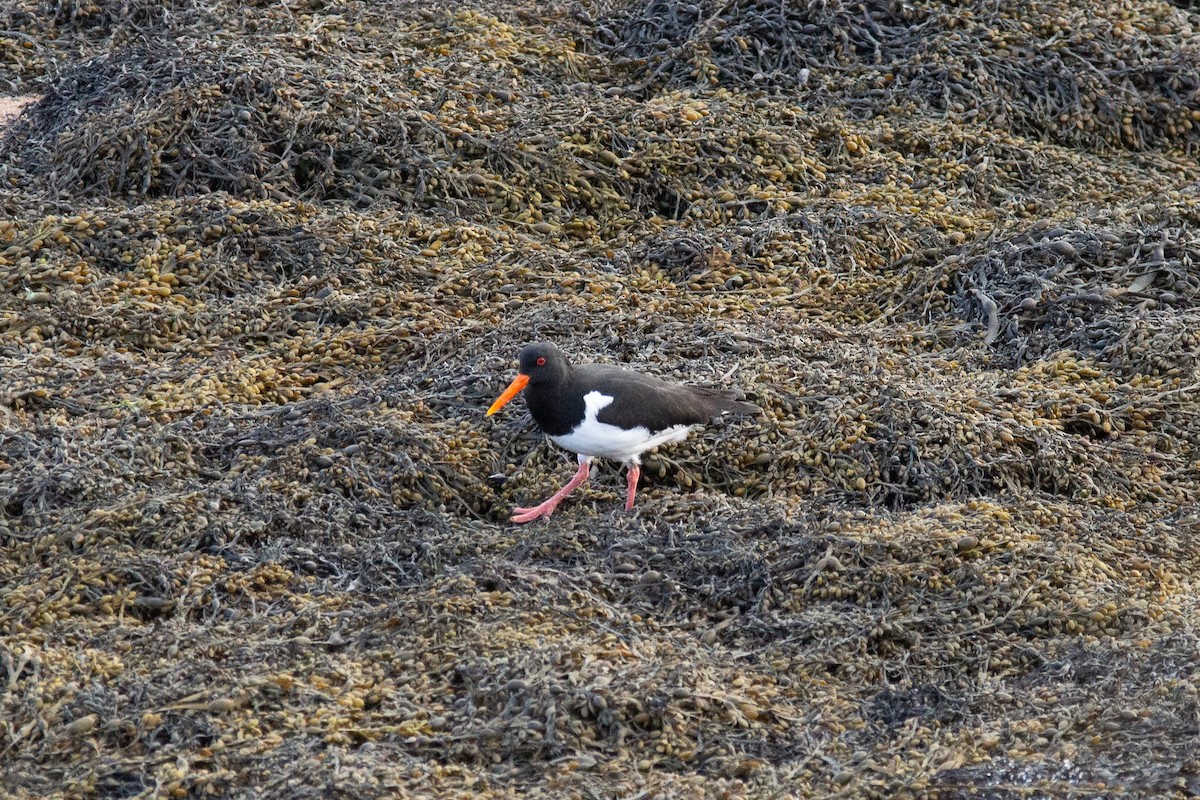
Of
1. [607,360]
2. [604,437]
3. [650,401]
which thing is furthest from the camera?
[607,360]

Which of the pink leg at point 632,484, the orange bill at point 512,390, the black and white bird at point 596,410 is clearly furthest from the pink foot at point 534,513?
the orange bill at point 512,390

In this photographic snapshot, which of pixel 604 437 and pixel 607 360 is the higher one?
pixel 604 437

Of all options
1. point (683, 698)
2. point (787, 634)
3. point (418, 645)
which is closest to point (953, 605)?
point (787, 634)

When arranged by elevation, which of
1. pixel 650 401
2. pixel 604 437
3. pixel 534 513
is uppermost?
pixel 650 401

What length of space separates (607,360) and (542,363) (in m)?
0.91

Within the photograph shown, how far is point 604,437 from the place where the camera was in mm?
5855

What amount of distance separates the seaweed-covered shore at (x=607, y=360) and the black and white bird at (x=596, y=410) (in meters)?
0.24

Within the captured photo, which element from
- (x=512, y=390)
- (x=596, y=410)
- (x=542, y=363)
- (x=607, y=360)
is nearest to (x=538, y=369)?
(x=542, y=363)

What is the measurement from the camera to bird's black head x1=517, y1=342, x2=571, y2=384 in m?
5.99

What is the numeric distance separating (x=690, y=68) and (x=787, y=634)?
527cm

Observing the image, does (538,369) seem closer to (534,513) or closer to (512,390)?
(512,390)

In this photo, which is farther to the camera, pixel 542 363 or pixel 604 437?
pixel 542 363

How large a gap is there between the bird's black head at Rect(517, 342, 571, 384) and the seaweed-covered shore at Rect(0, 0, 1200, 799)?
470 millimetres

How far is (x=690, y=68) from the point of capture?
9.42 metres
